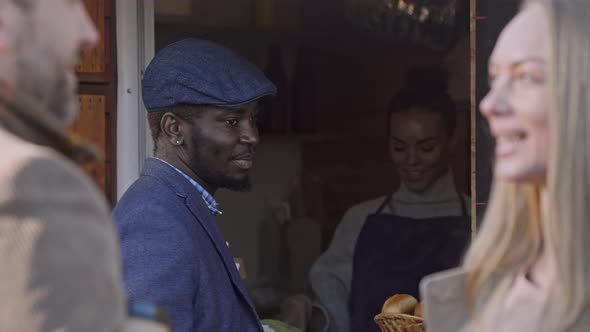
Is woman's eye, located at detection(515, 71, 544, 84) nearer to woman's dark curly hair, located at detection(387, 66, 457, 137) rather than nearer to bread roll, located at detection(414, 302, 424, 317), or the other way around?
bread roll, located at detection(414, 302, 424, 317)

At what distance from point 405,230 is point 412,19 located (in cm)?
99

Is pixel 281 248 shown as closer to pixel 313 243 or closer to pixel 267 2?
pixel 313 243

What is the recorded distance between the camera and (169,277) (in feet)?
7.22

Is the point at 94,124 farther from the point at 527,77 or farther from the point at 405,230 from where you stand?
the point at 527,77

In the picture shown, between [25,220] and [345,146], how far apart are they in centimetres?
350

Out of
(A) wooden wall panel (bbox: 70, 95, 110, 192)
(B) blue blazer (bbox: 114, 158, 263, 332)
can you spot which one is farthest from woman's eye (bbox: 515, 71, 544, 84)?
(A) wooden wall panel (bbox: 70, 95, 110, 192)

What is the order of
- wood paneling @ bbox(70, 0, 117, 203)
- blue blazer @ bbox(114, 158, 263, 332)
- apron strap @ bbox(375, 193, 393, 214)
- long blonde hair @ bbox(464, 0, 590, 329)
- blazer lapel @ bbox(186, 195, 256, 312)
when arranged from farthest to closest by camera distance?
apron strap @ bbox(375, 193, 393, 214)
wood paneling @ bbox(70, 0, 117, 203)
blazer lapel @ bbox(186, 195, 256, 312)
blue blazer @ bbox(114, 158, 263, 332)
long blonde hair @ bbox(464, 0, 590, 329)

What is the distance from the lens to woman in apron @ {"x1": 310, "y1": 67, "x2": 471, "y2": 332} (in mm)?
3699

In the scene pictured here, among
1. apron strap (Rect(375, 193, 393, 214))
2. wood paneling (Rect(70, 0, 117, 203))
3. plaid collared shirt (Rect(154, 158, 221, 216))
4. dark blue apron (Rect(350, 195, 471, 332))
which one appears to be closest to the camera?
plaid collared shirt (Rect(154, 158, 221, 216))

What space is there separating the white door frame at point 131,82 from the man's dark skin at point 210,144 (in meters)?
0.62

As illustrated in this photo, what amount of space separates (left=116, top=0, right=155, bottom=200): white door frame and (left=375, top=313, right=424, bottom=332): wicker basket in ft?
3.41

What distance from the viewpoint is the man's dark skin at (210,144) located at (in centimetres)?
259

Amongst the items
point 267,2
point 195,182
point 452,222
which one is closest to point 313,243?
point 452,222

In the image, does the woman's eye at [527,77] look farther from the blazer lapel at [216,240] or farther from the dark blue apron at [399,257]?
the dark blue apron at [399,257]
